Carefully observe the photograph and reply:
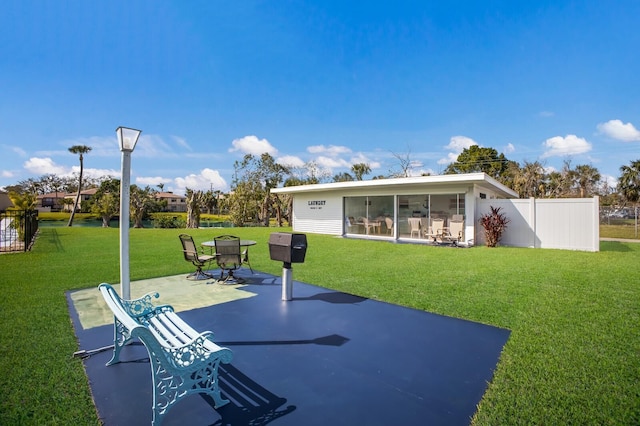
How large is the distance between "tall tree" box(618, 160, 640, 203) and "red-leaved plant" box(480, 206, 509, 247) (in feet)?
77.1

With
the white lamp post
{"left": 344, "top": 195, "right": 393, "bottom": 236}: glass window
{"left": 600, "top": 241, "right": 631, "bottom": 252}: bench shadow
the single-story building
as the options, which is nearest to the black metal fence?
the white lamp post

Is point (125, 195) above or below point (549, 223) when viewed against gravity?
above

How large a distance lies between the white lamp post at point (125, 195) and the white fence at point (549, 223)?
→ 1327cm

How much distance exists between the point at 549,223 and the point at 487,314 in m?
10.2

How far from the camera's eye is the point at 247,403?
2.40 metres

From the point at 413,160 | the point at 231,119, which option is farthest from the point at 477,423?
the point at 413,160

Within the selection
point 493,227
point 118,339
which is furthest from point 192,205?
point 118,339

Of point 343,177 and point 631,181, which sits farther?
point 343,177

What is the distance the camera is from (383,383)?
8.87ft

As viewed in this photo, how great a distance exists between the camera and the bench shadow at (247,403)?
2213 millimetres

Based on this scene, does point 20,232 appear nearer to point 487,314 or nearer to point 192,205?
point 192,205

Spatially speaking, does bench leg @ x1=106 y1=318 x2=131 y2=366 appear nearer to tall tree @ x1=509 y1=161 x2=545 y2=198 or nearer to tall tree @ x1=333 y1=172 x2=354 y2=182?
tall tree @ x1=509 y1=161 x2=545 y2=198

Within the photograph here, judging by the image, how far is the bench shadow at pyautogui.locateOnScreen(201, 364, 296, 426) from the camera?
87.1 inches

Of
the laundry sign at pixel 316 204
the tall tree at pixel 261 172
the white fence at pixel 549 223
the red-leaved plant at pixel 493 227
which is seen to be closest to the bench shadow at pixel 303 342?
the red-leaved plant at pixel 493 227
